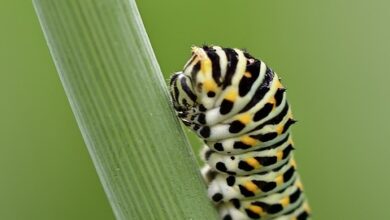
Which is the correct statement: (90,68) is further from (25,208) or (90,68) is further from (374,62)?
(374,62)

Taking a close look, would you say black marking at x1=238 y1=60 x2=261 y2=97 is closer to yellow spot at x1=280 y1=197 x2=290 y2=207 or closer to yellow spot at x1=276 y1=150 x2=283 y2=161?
yellow spot at x1=276 y1=150 x2=283 y2=161

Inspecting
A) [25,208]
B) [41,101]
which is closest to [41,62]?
[41,101]

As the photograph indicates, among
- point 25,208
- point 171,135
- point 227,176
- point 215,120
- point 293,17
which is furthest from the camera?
point 293,17

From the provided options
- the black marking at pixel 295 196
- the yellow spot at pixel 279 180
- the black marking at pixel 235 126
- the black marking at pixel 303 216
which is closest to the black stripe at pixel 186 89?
the black marking at pixel 235 126

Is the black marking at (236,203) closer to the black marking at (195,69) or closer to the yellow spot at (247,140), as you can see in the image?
the yellow spot at (247,140)

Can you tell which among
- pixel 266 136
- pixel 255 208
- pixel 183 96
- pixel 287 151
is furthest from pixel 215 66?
pixel 255 208

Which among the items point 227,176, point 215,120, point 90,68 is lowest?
point 227,176

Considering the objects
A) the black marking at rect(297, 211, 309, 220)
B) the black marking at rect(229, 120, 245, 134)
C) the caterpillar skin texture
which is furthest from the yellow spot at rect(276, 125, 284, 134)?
the black marking at rect(297, 211, 309, 220)
